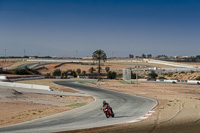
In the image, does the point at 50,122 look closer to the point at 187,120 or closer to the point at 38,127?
the point at 38,127

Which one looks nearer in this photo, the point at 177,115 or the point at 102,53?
the point at 177,115

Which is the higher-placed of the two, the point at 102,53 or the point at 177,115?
the point at 102,53

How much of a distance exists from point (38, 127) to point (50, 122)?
5.77 ft

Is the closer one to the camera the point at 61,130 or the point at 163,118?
the point at 61,130

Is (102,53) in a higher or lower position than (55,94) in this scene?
higher

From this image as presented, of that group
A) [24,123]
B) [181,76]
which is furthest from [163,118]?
[181,76]

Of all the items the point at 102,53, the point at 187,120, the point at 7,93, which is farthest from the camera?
the point at 102,53

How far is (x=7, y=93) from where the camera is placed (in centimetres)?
3397

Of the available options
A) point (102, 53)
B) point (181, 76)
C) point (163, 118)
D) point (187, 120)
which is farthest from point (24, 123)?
point (181, 76)

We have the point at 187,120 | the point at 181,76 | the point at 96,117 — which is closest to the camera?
the point at 187,120

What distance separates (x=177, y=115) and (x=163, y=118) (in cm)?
197

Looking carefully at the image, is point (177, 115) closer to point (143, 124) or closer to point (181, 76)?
point (143, 124)

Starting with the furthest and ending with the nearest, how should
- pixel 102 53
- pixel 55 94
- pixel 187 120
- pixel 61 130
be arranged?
pixel 102 53 < pixel 55 94 < pixel 187 120 < pixel 61 130

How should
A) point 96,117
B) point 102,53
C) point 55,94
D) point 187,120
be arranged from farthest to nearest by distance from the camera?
point 102,53 → point 55,94 → point 96,117 → point 187,120
